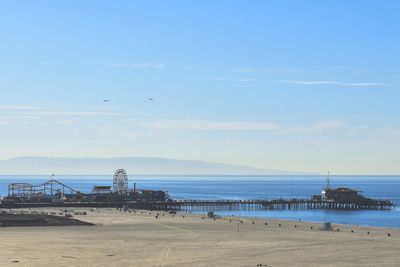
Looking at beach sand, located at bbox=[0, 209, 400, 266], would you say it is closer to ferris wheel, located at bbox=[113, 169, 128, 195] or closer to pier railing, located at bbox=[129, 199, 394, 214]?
pier railing, located at bbox=[129, 199, 394, 214]

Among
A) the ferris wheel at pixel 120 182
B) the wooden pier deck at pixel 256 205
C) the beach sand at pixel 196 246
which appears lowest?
the beach sand at pixel 196 246

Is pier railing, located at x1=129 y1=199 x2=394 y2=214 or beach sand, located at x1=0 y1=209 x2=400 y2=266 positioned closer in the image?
beach sand, located at x1=0 y1=209 x2=400 y2=266

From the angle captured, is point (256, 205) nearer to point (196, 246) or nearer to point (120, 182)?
point (120, 182)

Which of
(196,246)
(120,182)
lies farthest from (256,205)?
(196,246)

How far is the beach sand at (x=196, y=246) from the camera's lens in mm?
42156

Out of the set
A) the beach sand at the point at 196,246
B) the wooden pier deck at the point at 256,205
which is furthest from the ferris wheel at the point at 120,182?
the beach sand at the point at 196,246

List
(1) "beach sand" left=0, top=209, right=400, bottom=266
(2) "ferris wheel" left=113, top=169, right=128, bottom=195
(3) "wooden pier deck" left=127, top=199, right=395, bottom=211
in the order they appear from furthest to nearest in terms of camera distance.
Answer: (2) "ferris wheel" left=113, top=169, right=128, bottom=195
(3) "wooden pier deck" left=127, top=199, right=395, bottom=211
(1) "beach sand" left=0, top=209, right=400, bottom=266

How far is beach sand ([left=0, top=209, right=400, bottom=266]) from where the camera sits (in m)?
42.2

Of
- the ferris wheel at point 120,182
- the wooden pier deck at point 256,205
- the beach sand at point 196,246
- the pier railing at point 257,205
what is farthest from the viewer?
the ferris wheel at point 120,182

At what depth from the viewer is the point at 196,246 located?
51094 millimetres

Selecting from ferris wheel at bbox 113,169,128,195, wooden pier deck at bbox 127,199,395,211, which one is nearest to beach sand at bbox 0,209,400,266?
wooden pier deck at bbox 127,199,395,211

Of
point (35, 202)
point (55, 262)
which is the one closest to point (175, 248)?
point (55, 262)

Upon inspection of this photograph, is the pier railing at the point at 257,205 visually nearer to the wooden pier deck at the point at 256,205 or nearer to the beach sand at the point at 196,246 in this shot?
the wooden pier deck at the point at 256,205

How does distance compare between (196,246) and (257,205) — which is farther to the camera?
(257,205)
